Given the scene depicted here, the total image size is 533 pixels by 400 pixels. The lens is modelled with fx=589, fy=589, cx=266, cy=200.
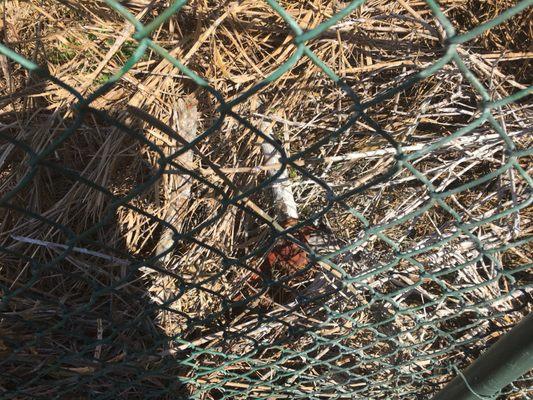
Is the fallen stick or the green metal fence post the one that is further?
the fallen stick

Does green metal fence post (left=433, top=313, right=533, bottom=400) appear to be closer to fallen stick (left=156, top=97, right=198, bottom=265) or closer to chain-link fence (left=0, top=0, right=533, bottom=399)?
chain-link fence (left=0, top=0, right=533, bottom=399)

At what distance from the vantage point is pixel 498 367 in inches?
50.2

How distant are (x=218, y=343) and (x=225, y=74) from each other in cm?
86

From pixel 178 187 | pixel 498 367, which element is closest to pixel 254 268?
pixel 178 187

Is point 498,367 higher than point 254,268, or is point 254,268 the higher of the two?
point 254,268

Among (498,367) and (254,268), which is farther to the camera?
(254,268)

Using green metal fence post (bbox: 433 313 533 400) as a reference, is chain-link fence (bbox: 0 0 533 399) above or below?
above

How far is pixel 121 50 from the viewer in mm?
2023

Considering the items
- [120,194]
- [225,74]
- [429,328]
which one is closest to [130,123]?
[120,194]

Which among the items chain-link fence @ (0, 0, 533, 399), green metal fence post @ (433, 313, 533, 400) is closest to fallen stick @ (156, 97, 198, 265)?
chain-link fence @ (0, 0, 533, 399)

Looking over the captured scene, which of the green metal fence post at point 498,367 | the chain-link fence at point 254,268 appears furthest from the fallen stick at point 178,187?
the green metal fence post at point 498,367

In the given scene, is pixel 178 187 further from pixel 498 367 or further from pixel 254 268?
pixel 498 367

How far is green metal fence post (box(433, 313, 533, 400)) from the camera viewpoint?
46.9 inches

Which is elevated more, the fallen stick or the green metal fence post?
the fallen stick
